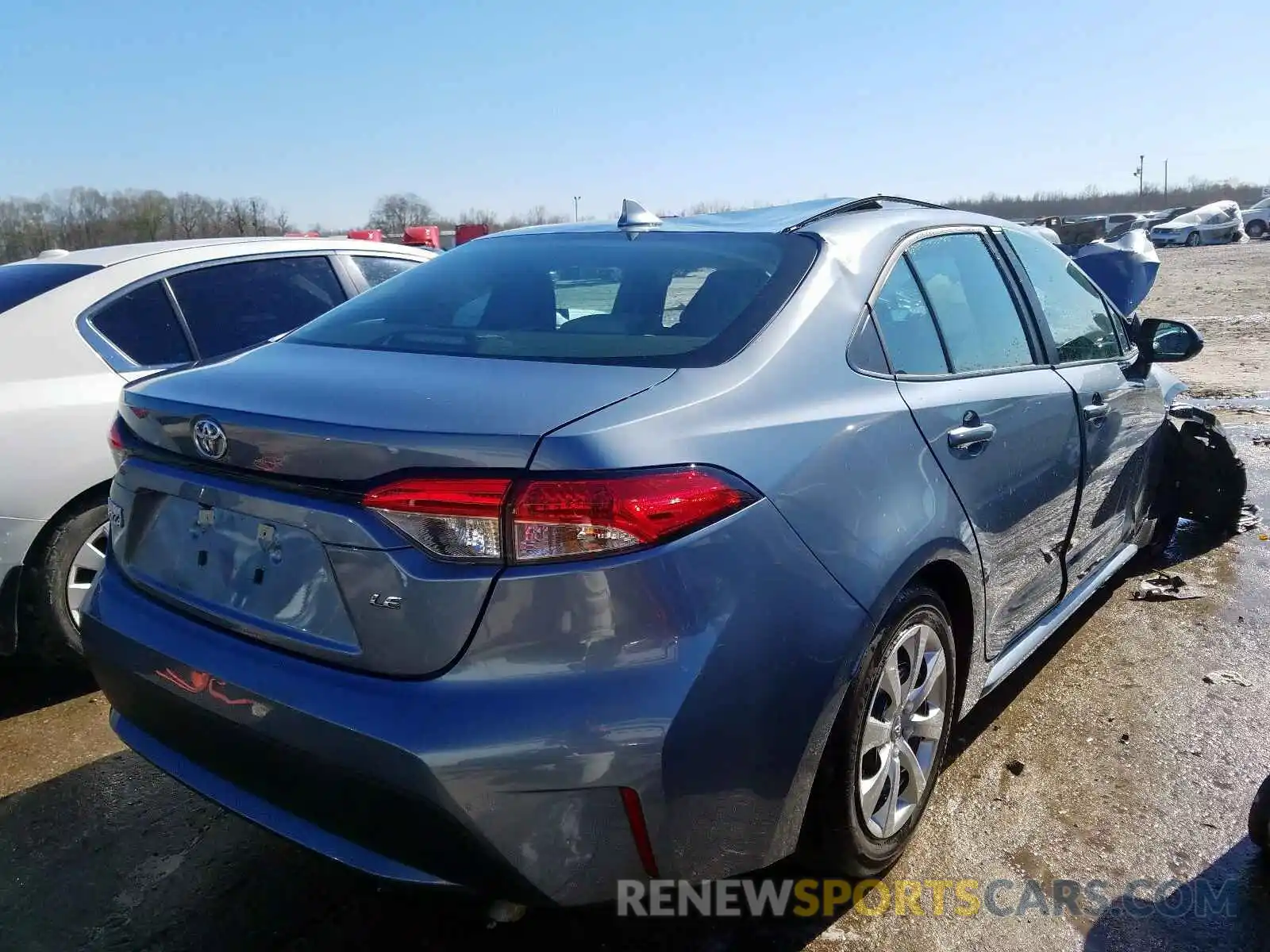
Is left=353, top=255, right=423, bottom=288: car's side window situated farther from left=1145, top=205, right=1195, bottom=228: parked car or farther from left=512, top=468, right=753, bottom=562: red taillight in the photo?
left=1145, top=205, right=1195, bottom=228: parked car

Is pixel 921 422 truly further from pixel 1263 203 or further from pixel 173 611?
pixel 1263 203

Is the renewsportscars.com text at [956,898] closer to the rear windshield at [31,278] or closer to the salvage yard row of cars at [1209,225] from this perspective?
the rear windshield at [31,278]

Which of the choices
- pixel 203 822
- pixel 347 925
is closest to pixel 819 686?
pixel 347 925

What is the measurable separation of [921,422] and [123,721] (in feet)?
6.78

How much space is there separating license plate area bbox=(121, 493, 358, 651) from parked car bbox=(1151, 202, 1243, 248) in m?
46.8

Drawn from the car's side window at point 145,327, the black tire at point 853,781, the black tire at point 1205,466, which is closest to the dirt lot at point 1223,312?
the black tire at point 1205,466

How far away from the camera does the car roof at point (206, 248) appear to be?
13.4 ft

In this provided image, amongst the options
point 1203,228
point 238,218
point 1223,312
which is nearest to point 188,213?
Answer: point 238,218

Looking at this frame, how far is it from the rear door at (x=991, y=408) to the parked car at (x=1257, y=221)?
48553 millimetres

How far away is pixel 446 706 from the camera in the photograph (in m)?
1.72

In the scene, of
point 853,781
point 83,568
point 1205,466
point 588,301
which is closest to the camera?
point 853,781

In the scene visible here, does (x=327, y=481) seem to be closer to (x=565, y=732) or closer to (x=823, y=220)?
(x=565, y=732)

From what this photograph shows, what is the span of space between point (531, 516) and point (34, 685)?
3.11 meters

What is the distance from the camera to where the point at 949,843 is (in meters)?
2.67
